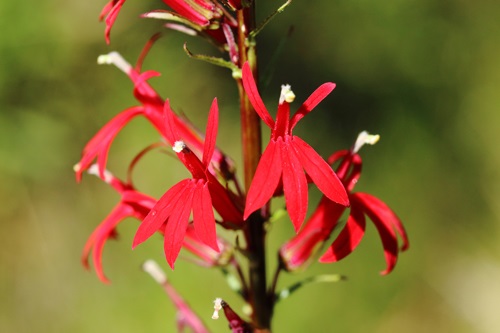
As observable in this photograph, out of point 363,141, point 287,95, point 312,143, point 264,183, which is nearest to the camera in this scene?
point 264,183

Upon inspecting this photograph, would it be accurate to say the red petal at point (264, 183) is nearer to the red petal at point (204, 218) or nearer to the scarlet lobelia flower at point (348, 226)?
the red petal at point (204, 218)

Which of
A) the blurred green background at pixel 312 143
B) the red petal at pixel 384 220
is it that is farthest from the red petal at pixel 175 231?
the blurred green background at pixel 312 143

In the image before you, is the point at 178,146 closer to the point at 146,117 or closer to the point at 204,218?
the point at 204,218

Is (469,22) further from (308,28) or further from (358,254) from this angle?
(358,254)

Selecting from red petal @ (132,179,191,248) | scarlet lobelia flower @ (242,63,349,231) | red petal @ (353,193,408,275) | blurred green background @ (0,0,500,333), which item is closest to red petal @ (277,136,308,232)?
scarlet lobelia flower @ (242,63,349,231)

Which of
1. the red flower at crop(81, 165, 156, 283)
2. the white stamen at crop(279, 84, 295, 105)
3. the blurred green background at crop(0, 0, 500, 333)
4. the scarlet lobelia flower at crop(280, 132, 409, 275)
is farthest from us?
the blurred green background at crop(0, 0, 500, 333)

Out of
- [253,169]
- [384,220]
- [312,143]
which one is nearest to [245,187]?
[253,169]

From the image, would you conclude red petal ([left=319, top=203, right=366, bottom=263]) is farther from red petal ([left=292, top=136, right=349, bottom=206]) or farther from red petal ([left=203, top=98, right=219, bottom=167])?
red petal ([left=203, top=98, right=219, bottom=167])
